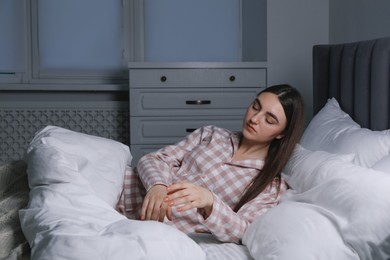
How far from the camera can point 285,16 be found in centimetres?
285

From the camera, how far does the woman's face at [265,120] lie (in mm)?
1393

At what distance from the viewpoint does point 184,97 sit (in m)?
2.74

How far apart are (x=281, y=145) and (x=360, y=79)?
55 cm

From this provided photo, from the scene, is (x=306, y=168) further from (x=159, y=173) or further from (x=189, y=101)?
(x=189, y=101)

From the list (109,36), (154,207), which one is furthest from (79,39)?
(154,207)

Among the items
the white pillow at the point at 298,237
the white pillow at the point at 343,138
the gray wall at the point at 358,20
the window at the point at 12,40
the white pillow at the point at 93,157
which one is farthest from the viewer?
the window at the point at 12,40

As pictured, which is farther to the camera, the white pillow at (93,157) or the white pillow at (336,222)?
the white pillow at (93,157)

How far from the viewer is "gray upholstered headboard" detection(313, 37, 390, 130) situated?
63.8 inches

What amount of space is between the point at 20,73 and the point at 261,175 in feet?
7.57

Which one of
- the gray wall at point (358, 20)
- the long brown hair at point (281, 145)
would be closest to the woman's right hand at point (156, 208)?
the long brown hair at point (281, 145)

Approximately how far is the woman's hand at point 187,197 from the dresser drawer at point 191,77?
1.68 m

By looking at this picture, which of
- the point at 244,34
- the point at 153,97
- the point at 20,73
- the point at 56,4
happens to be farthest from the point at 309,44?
the point at 20,73

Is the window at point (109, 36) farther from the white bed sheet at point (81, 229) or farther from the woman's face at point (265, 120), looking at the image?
the white bed sheet at point (81, 229)

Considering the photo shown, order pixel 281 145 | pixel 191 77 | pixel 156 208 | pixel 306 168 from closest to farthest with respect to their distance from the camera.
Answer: pixel 156 208
pixel 306 168
pixel 281 145
pixel 191 77
